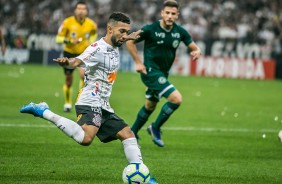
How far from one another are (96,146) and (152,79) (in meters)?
1.63

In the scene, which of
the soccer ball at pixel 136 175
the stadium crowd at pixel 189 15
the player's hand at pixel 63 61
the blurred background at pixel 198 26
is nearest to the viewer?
the player's hand at pixel 63 61

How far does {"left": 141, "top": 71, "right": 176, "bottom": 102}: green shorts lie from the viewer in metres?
13.2

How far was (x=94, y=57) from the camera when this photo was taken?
29.7 feet

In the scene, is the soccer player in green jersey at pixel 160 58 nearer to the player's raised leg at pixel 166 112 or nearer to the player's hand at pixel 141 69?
the player's raised leg at pixel 166 112

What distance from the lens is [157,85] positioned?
43.3 feet

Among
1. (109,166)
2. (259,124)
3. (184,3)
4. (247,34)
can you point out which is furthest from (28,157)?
(184,3)

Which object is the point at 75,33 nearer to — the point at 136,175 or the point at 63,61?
the point at 63,61

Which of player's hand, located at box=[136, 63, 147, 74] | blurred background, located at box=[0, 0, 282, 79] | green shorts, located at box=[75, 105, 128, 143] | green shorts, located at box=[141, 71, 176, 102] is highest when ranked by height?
green shorts, located at box=[75, 105, 128, 143]

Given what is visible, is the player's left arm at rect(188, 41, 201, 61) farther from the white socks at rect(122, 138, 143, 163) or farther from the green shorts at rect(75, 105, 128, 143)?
the white socks at rect(122, 138, 143, 163)

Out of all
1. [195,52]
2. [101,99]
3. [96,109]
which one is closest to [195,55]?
Result: [195,52]

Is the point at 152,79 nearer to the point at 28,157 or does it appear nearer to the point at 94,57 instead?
the point at 28,157

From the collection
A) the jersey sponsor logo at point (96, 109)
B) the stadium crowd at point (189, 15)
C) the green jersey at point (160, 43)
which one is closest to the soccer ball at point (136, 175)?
the jersey sponsor logo at point (96, 109)

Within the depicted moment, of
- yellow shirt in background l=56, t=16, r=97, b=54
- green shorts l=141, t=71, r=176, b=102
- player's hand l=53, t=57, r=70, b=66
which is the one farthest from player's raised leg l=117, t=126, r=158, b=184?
yellow shirt in background l=56, t=16, r=97, b=54

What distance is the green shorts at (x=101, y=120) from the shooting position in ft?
29.5
